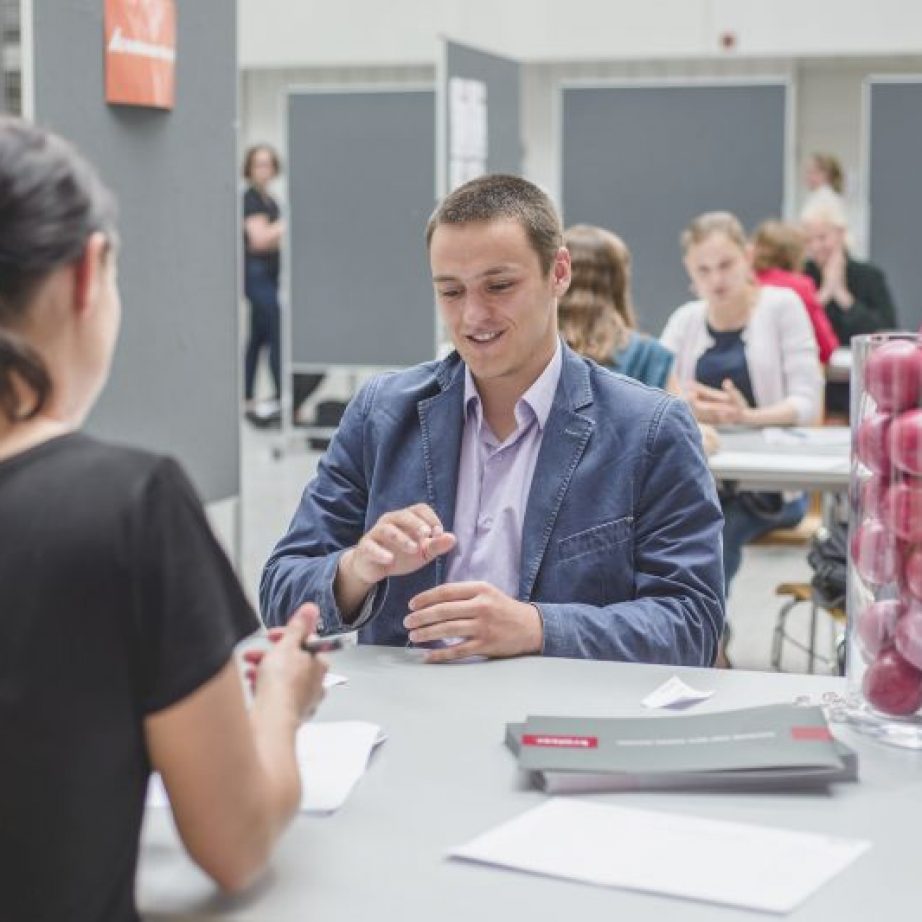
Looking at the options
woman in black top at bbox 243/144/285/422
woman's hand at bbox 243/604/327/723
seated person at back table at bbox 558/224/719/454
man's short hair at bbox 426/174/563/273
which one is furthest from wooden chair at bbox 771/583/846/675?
woman in black top at bbox 243/144/285/422

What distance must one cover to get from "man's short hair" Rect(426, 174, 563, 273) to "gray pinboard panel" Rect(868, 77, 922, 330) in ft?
21.5

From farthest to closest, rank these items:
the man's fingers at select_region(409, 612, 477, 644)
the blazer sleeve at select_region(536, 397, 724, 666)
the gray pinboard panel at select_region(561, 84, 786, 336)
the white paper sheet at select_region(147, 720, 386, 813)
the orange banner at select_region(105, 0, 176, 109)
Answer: the gray pinboard panel at select_region(561, 84, 786, 336) → the orange banner at select_region(105, 0, 176, 109) → the blazer sleeve at select_region(536, 397, 724, 666) → the man's fingers at select_region(409, 612, 477, 644) → the white paper sheet at select_region(147, 720, 386, 813)

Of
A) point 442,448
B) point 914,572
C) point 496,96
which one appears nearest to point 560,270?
point 442,448

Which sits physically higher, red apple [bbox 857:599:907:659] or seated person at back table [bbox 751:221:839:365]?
seated person at back table [bbox 751:221:839:365]

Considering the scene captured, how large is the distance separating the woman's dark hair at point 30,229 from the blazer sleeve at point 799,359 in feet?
13.0

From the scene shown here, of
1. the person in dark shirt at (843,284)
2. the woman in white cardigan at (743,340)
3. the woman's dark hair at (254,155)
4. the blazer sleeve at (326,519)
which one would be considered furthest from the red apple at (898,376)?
the woman's dark hair at (254,155)

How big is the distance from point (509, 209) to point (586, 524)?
484 millimetres

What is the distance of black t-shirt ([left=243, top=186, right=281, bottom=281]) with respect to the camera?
1077 centimetres

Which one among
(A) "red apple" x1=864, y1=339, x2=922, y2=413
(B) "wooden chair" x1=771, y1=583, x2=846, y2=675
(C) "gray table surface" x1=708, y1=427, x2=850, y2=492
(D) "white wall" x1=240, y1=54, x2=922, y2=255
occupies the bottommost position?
(B) "wooden chair" x1=771, y1=583, x2=846, y2=675

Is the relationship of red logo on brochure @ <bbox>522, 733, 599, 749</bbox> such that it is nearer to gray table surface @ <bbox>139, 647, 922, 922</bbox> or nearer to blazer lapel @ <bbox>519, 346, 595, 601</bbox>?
gray table surface @ <bbox>139, 647, 922, 922</bbox>

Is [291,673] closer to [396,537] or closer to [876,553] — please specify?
[396,537]

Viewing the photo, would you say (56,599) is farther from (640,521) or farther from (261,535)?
(261,535)

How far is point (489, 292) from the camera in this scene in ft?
7.64

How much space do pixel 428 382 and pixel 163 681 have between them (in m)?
1.28
